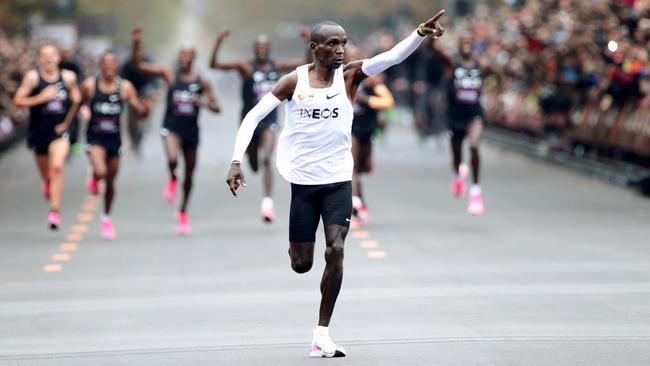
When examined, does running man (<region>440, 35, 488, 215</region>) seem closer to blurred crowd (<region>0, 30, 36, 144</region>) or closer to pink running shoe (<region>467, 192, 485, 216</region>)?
pink running shoe (<region>467, 192, 485, 216</region>)

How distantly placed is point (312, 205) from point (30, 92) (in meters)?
8.15

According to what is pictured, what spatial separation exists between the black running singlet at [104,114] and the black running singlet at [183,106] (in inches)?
36.6

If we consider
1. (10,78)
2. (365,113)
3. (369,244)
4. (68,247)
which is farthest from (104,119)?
(10,78)

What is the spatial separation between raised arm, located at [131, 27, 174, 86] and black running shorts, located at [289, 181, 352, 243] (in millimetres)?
7536

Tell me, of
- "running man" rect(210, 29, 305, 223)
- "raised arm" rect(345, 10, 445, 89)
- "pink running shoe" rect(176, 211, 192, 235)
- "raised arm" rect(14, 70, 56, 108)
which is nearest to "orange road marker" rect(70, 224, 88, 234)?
"pink running shoe" rect(176, 211, 192, 235)

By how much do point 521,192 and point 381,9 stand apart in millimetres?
61045

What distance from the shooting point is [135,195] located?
72.5 ft

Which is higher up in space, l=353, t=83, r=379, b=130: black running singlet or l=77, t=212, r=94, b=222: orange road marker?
l=353, t=83, r=379, b=130: black running singlet

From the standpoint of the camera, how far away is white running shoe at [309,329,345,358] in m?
8.83

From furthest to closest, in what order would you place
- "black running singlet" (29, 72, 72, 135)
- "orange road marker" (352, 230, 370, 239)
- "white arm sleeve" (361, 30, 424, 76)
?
"black running singlet" (29, 72, 72, 135), "orange road marker" (352, 230, 370, 239), "white arm sleeve" (361, 30, 424, 76)

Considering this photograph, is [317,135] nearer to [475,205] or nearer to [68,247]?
[68,247]

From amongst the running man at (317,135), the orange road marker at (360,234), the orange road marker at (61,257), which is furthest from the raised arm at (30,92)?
the running man at (317,135)

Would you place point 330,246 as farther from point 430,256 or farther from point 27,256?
point 27,256

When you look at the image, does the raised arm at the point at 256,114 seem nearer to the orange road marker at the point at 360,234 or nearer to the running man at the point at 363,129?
the orange road marker at the point at 360,234
